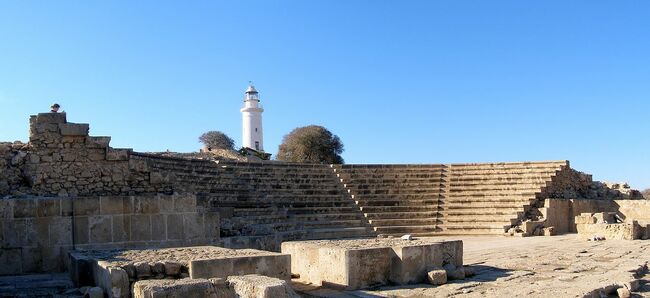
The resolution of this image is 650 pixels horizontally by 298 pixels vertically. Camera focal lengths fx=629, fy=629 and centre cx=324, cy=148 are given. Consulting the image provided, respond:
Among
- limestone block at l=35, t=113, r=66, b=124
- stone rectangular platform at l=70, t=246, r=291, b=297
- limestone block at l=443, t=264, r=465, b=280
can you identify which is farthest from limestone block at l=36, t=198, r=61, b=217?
limestone block at l=443, t=264, r=465, b=280

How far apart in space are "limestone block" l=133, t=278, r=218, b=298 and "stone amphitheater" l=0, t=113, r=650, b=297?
15mm

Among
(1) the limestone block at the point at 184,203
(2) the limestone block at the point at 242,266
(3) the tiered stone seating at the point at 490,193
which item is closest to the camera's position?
(2) the limestone block at the point at 242,266

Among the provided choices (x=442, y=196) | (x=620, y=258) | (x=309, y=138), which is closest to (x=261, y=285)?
(x=620, y=258)

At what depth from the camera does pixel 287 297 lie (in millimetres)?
5547

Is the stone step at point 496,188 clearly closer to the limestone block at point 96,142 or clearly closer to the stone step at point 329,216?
the stone step at point 329,216

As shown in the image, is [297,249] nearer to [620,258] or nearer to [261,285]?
[261,285]

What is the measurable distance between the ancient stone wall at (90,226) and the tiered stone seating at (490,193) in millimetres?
8960

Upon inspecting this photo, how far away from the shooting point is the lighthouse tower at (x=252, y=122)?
5262 cm

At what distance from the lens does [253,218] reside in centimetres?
1619

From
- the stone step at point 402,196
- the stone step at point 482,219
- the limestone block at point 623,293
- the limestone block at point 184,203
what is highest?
the limestone block at point 184,203

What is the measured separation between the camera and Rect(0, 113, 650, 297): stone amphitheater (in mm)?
7355

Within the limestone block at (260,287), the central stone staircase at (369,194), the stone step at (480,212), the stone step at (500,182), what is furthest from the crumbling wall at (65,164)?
the stone step at (500,182)

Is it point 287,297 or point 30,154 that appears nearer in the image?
point 287,297

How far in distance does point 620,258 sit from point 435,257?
13.9ft
